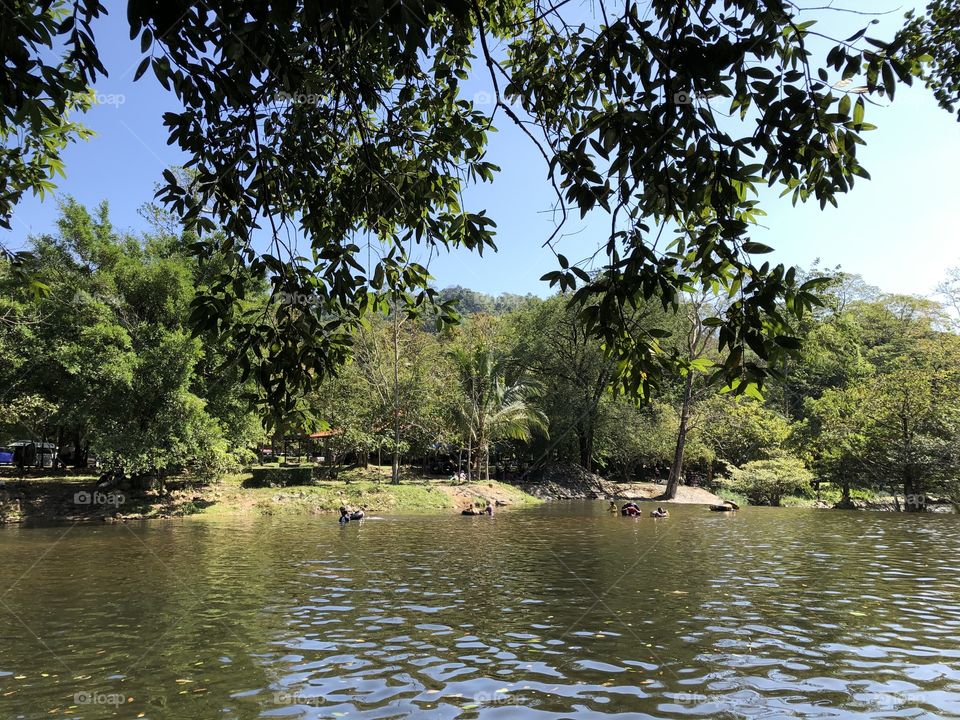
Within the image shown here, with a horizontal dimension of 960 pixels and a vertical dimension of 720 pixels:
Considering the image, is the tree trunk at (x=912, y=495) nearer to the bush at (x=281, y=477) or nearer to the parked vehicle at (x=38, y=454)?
the bush at (x=281, y=477)

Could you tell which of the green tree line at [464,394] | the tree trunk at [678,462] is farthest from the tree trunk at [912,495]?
the tree trunk at [678,462]

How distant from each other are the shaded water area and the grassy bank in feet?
28.9

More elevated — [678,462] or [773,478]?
[678,462]

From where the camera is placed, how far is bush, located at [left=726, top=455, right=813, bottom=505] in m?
41.3

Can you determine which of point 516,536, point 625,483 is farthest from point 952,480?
point 516,536

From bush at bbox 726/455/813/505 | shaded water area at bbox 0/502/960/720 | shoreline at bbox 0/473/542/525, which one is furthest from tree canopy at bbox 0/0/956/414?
bush at bbox 726/455/813/505

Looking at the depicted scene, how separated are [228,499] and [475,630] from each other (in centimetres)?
2554

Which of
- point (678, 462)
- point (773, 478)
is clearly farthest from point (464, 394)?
point (773, 478)

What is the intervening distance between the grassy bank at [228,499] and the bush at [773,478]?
16.4 meters

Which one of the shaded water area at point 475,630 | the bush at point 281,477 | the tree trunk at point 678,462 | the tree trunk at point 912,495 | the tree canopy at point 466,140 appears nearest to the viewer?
the tree canopy at point 466,140

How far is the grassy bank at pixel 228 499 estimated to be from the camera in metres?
27.6

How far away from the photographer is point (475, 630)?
1012 centimetres

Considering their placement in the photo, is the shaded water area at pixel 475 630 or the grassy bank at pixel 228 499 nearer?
the shaded water area at pixel 475 630

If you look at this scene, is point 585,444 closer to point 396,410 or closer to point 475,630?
point 396,410
